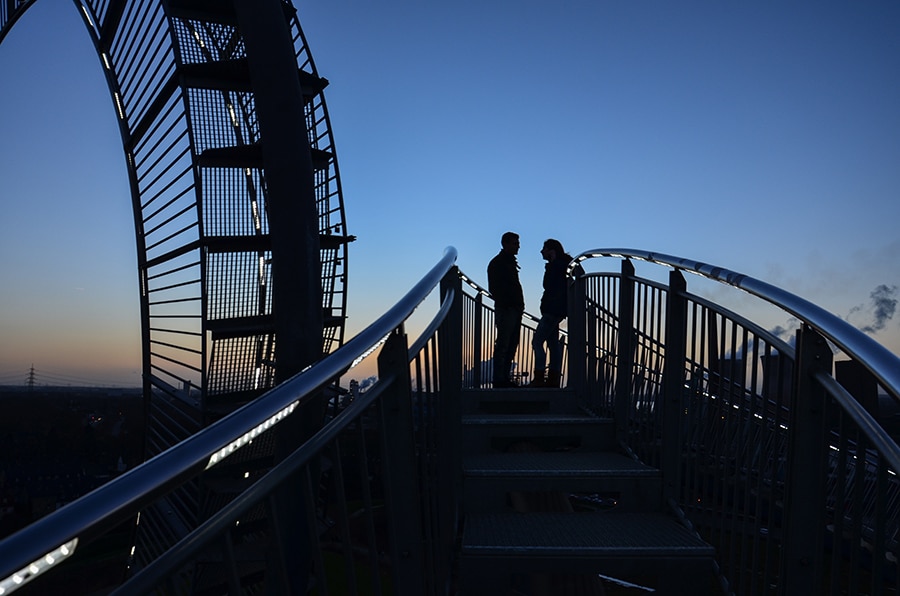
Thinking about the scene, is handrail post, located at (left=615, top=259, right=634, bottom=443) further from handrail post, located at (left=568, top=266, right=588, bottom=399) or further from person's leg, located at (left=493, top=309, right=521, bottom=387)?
person's leg, located at (left=493, top=309, right=521, bottom=387)

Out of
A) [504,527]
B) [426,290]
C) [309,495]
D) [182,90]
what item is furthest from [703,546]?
[182,90]

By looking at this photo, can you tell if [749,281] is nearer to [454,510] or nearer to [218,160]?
[454,510]

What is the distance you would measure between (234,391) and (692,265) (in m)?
3.99

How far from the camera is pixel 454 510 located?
3.14m

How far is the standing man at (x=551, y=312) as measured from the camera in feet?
25.4

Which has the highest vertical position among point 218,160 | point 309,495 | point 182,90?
point 182,90

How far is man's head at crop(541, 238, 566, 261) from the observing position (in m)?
8.11

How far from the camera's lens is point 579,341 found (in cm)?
535

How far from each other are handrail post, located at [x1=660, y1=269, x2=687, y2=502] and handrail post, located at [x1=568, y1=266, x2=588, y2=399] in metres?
1.74

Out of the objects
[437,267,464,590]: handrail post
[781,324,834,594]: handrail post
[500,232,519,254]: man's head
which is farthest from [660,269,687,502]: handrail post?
[500,232,519,254]: man's head

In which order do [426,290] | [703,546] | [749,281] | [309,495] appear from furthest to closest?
[703,546], [749,281], [426,290], [309,495]

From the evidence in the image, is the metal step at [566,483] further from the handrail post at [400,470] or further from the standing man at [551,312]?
the standing man at [551,312]

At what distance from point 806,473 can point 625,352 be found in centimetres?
206

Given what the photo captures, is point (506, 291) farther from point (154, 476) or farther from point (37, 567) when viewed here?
point (37, 567)
